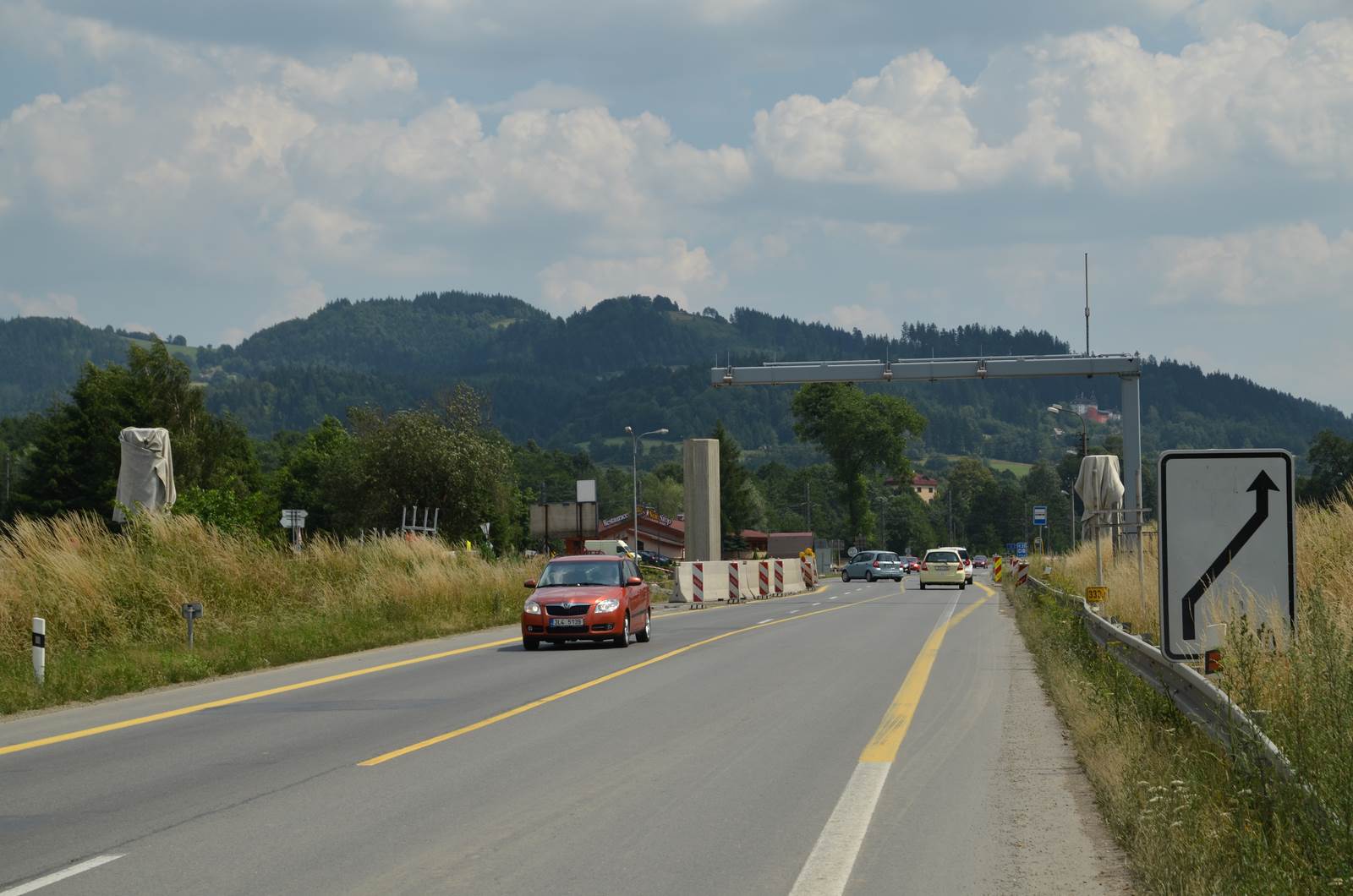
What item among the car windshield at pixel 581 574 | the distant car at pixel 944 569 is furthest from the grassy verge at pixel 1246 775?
the distant car at pixel 944 569

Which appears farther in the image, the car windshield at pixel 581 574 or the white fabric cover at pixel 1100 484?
the white fabric cover at pixel 1100 484

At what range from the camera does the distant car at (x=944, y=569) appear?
205 ft

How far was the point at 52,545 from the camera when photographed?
23.5m

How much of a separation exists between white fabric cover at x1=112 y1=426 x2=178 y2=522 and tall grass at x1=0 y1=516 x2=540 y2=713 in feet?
9.56

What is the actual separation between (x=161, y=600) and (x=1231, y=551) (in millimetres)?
18338

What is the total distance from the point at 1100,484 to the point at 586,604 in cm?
1758

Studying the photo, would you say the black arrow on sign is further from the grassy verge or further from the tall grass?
the tall grass

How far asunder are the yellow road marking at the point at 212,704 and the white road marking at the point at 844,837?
285 inches

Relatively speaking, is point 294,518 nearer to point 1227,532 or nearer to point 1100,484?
point 1100,484

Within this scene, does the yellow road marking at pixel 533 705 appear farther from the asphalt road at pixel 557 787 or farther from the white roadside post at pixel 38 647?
the white roadside post at pixel 38 647

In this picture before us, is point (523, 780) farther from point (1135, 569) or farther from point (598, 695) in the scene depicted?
point (1135, 569)

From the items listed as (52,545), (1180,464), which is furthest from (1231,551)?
(52,545)

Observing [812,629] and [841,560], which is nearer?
[812,629]

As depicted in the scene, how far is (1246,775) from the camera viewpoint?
773 cm
